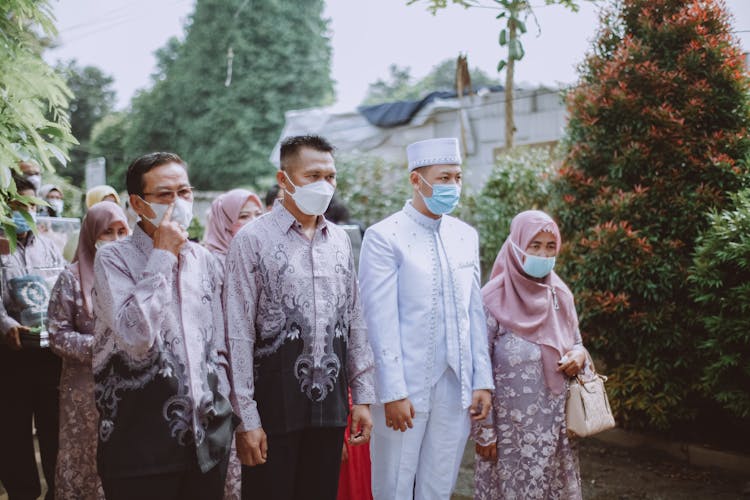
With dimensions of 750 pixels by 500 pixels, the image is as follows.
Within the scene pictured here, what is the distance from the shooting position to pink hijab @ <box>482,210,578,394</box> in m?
3.31

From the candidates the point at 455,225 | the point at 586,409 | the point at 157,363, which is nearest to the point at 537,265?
the point at 455,225

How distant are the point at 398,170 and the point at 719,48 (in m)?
5.38

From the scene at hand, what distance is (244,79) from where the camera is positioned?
27.0m

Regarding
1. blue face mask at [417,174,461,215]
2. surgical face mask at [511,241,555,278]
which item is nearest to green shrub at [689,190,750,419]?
surgical face mask at [511,241,555,278]

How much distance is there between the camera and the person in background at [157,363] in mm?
2207

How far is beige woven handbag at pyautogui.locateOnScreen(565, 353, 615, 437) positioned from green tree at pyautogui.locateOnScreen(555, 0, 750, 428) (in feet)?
5.36

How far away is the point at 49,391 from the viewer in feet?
13.2

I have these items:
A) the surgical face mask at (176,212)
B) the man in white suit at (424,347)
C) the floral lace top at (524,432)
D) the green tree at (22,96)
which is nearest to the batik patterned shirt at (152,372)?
the surgical face mask at (176,212)

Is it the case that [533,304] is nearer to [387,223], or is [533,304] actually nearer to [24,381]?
[387,223]

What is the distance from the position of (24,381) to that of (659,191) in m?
4.58

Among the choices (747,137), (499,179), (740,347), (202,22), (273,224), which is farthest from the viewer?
(202,22)

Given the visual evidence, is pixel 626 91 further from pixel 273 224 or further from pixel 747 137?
pixel 273 224

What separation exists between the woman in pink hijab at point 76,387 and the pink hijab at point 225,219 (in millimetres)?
1070

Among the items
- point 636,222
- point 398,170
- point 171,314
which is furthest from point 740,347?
point 398,170
